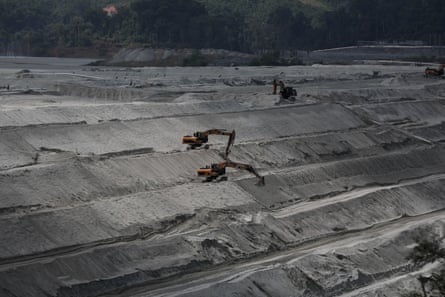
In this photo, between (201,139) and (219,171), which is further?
(201,139)

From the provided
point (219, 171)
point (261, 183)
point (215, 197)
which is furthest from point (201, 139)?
point (215, 197)

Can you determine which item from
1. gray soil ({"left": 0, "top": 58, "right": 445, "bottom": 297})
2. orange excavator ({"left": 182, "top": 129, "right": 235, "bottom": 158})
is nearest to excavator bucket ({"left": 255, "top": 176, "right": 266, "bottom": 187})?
gray soil ({"left": 0, "top": 58, "right": 445, "bottom": 297})

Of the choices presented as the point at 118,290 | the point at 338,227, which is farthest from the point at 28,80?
the point at 118,290

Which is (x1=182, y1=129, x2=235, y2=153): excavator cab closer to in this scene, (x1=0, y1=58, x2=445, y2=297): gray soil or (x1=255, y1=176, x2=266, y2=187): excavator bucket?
(x1=0, y1=58, x2=445, y2=297): gray soil

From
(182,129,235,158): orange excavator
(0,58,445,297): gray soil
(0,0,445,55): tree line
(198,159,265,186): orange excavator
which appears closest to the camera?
(0,58,445,297): gray soil

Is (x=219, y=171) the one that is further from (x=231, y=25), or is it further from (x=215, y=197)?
(x=231, y=25)

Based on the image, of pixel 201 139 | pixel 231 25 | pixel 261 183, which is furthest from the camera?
pixel 231 25

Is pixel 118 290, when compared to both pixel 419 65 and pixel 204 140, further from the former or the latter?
pixel 419 65
